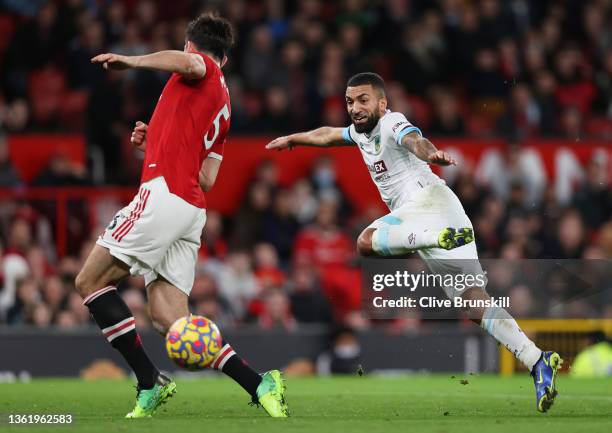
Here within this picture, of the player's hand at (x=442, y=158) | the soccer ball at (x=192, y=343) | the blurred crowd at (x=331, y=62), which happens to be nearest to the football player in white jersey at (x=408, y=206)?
the player's hand at (x=442, y=158)

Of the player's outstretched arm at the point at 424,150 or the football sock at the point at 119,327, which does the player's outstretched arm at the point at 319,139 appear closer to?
the player's outstretched arm at the point at 424,150

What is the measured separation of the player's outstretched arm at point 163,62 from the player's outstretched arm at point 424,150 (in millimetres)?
1472

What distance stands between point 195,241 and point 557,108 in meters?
10.8

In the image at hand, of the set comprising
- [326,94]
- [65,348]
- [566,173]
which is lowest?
[65,348]

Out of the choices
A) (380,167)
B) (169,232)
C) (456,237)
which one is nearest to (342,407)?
(456,237)

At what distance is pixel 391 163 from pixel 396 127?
1.20 feet

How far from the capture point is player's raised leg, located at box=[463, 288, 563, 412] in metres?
8.59

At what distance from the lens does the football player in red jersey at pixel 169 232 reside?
8.35 m

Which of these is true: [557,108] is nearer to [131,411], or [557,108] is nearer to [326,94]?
[326,94]

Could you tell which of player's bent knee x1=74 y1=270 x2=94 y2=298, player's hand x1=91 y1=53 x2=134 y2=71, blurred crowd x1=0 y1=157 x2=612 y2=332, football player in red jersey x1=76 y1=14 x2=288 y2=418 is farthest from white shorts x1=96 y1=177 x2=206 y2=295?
blurred crowd x1=0 y1=157 x2=612 y2=332

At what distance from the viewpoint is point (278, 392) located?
8430mm

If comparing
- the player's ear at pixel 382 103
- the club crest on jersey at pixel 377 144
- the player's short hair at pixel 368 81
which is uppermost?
the player's short hair at pixel 368 81

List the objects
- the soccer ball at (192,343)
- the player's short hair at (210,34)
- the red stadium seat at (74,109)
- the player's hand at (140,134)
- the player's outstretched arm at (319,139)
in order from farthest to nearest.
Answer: the red stadium seat at (74,109) < the player's outstretched arm at (319,139) < the player's hand at (140,134) < the player's short hair at (210,34) < the soccer ball at (192,343)

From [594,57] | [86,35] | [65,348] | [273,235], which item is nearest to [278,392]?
[65,348]
